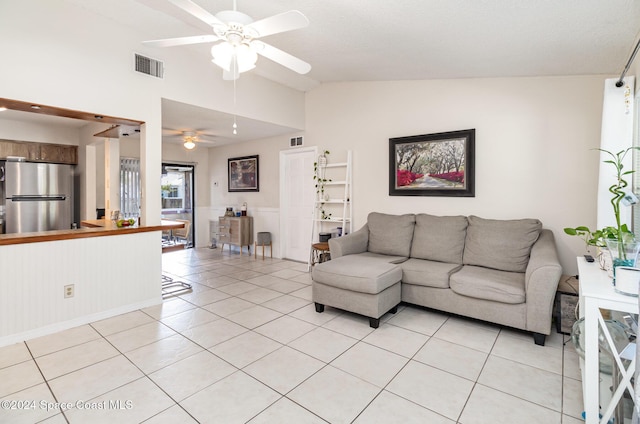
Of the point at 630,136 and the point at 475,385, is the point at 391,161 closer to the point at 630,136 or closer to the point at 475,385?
the point at 630,136

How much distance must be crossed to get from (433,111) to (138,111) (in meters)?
3.49

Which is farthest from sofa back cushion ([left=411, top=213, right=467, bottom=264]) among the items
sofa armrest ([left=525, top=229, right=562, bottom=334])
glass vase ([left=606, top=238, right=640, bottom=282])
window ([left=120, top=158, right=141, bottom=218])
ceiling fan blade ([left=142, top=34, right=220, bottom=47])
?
window ([left=120, top=158, right=141, bottom=218])

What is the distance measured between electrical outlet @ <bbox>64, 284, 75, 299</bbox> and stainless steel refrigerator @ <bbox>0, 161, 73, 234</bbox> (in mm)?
2883

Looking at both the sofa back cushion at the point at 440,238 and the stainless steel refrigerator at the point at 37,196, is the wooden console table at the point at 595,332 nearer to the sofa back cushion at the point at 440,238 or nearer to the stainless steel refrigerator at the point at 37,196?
the sofa back cushion at the point at 440,238

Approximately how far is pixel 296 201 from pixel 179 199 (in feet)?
12.0

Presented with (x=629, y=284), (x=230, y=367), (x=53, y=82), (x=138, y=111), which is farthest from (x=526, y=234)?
(x=53, y=82)

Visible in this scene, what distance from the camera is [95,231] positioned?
310 centimetres

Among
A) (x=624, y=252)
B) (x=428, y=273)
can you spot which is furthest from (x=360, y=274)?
(x=624, y=252)

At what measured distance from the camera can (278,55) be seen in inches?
93.1

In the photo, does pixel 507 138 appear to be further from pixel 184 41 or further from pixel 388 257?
pixel 184 41

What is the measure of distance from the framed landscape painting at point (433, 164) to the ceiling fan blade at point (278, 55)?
7.21ft

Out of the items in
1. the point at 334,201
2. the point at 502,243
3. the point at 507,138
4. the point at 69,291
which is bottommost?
the point at 69,291

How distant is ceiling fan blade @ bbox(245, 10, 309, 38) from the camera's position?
1.82 metres

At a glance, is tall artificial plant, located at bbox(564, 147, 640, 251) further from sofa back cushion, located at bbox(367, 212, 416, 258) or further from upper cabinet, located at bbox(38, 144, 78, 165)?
upper cabinet, located at bbox(38, 144, 78, 165)
